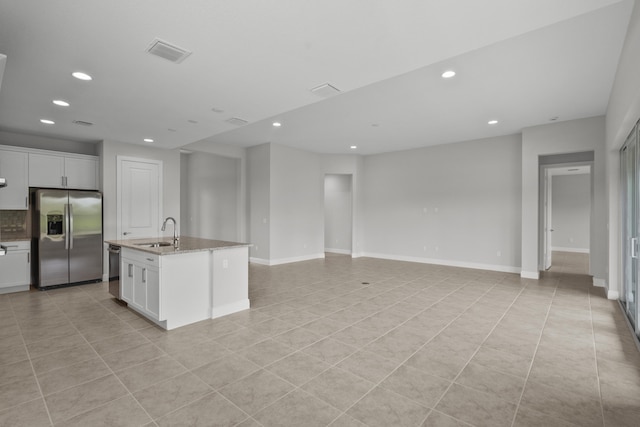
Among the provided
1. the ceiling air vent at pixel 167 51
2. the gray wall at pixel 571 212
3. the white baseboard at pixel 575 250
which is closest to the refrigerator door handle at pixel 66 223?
the ceiling air vent at pixel 167 51

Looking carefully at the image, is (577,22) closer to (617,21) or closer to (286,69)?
(617,21)

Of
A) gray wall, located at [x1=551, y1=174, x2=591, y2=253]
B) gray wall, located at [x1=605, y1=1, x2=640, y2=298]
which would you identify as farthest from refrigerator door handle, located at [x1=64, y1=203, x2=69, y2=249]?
gray wall, located at [x1=551, y1=174, x2=591, y2=253]

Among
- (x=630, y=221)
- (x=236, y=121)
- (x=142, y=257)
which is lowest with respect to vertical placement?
(x=142, y=257)

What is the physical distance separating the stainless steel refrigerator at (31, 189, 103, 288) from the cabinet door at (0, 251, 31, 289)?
16 cm

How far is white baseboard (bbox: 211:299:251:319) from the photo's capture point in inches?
154

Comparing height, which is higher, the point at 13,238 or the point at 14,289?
the point at 13,238

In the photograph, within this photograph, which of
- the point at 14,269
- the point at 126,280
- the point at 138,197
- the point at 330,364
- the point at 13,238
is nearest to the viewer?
the point at 330,364

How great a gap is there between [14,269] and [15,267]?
3 cm

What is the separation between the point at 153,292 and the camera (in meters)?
3.60

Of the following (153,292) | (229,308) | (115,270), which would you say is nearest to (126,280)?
(115,270)

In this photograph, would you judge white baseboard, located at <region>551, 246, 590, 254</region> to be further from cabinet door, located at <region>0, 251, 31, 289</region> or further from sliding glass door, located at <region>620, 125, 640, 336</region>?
cabinet door, located at <region>0, 251, 31, 289</region>

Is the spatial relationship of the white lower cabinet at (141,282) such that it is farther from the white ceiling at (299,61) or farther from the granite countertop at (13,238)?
the granite countertop at (13,238)

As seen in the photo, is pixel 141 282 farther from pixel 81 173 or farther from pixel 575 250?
pixel 575 250

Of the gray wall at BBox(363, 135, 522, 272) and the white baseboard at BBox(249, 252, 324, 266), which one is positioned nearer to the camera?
the gray wall at BBox(363, 135, 522, 272)
